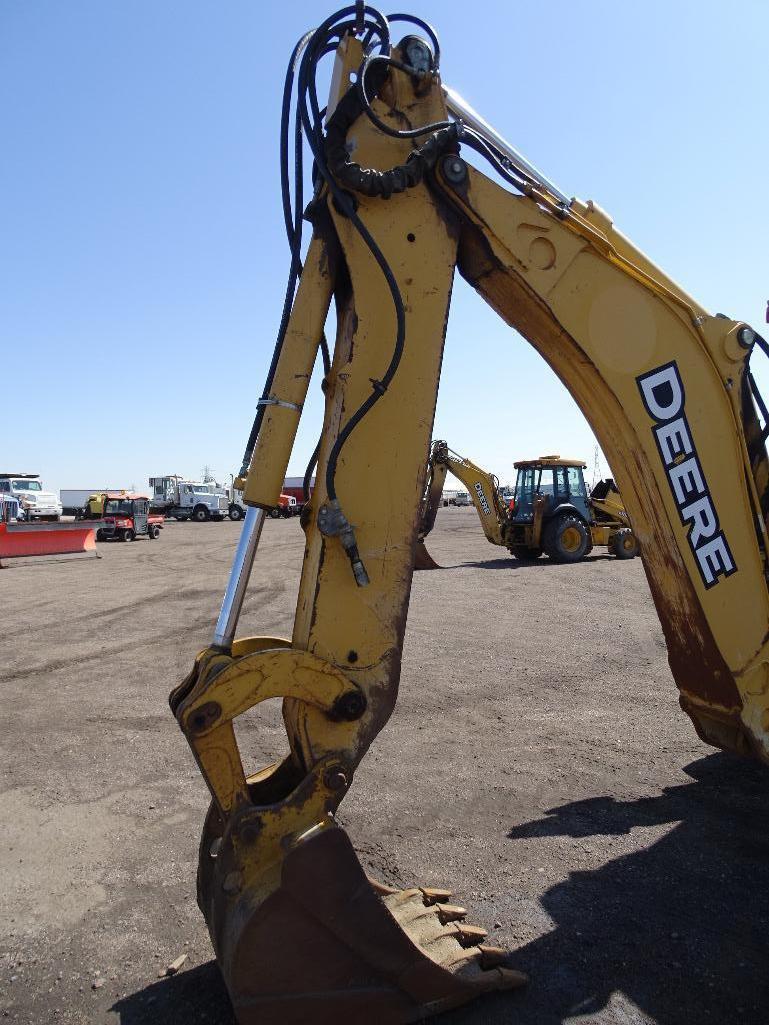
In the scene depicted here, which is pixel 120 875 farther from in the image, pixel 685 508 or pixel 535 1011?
pixel 685 508

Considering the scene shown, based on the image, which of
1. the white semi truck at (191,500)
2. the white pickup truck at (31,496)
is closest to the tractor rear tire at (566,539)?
the white pickup truck at (31,496)

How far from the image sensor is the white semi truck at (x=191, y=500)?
141 ft

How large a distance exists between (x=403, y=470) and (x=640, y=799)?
9.64ft

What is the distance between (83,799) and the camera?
15.0 ft

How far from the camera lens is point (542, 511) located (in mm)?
17422

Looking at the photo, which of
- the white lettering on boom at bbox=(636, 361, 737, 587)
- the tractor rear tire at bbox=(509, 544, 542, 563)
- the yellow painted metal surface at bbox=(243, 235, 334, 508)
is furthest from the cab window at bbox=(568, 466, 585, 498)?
the yellow painted metal surface at bbox=(243, 235, 334, 508)

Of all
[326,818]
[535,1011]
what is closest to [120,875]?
[326,818]

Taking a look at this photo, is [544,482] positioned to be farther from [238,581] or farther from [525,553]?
[238,581]

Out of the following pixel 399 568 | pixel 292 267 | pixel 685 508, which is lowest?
pixel 399 568

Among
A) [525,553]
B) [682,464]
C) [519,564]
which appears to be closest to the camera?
[682,464]

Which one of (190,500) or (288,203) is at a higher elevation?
(288,203)

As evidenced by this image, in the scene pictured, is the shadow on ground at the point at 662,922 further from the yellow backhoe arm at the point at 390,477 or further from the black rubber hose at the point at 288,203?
the black rubber hose at the point at 288,203

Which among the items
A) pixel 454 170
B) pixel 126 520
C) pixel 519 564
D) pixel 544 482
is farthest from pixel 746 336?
pixel 126 520

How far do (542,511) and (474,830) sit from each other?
13858 mm
